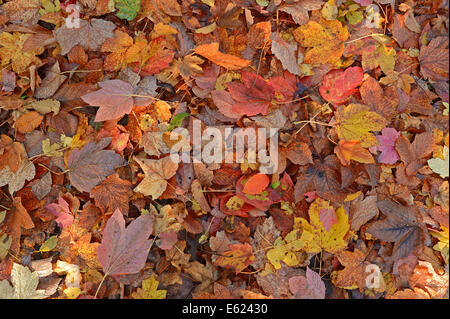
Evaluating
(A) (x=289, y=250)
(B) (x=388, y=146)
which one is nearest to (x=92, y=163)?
(A) (x=289, y=250)

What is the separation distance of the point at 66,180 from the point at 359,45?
0.89m

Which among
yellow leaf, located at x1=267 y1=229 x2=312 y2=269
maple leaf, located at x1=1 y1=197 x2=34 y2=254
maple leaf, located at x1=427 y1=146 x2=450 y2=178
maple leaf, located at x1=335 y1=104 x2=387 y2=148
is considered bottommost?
yellow leaf, located at x1=267 y1=229 x2=312 y2=269

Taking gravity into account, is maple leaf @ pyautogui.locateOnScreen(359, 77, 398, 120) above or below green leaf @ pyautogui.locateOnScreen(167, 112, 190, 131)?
above

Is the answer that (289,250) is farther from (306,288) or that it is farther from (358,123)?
(358,123)

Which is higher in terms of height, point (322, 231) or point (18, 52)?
point (18, 52)

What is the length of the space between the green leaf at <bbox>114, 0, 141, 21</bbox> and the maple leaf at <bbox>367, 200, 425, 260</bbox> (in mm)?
864

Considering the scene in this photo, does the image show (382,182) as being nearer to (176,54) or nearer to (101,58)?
(176,54)

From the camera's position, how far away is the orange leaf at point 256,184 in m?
1.01

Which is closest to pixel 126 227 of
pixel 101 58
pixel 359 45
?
pixel 101 58

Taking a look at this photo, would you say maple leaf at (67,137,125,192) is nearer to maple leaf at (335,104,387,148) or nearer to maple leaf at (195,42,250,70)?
maple leaf at (195,42,250,70)

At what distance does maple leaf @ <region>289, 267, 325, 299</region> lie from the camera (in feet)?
3.29

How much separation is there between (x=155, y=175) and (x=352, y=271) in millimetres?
583

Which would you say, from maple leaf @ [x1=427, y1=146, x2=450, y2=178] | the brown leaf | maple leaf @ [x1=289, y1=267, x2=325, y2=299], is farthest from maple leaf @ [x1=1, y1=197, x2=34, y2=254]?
maple leaf @ [x1=427, y1=146, x2=450, y2=178]

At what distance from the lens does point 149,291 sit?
1004 mm
